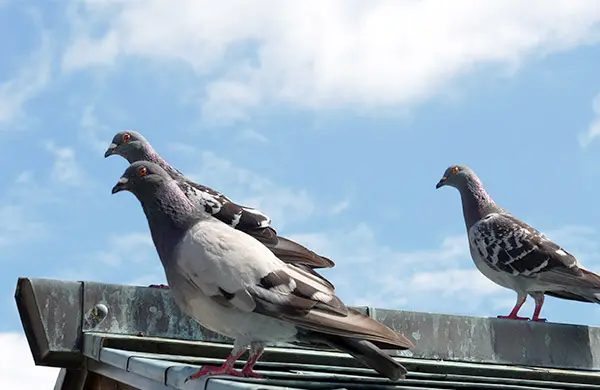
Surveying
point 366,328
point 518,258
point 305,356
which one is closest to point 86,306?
point 305,356

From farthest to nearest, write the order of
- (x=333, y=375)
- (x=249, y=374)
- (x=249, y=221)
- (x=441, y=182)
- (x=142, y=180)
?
(x=441, y=182)
(x=249, y=221)
(x=333, y=375)
(x=142, y=180)
(x=249, y=374)

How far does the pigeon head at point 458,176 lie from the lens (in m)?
10.0

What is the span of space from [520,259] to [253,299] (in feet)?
18.6

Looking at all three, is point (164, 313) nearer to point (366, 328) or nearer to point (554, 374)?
point (366, 328)

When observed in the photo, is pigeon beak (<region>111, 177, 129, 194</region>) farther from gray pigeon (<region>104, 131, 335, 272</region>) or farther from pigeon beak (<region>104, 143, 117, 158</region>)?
pigeon beak (<region>104, 143, 117, 158</region>)

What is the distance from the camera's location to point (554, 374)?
598cm

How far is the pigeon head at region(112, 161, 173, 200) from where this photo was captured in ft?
13.9

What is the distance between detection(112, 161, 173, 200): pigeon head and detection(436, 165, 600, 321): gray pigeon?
5.59 m

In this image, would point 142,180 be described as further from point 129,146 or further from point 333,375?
point 129,146

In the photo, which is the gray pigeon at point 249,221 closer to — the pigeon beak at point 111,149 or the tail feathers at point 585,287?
the pigeon beak at point 111,149

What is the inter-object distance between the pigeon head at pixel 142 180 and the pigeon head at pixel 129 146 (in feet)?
10.6

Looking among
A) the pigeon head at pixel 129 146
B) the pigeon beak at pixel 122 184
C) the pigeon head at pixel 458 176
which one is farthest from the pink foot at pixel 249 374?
the pigeon head at pixel 458 176

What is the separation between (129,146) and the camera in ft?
24.9

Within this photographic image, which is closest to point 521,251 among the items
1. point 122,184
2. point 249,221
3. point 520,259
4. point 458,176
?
point 520,259
